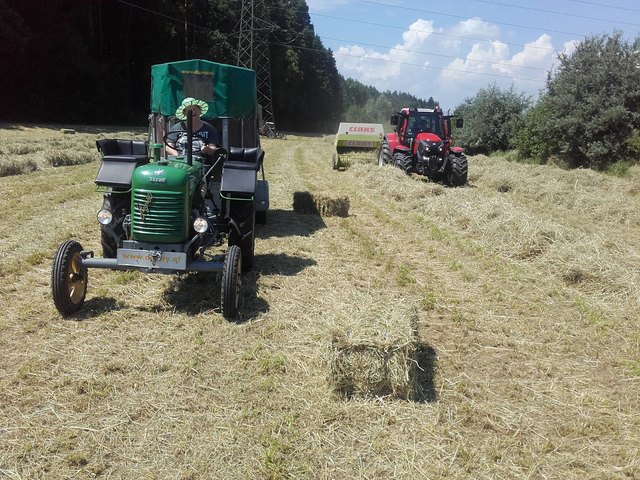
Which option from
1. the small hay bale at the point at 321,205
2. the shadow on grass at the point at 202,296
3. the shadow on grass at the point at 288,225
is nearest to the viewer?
the shadow on grass at the point at 202,296

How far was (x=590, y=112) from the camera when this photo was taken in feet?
60.0

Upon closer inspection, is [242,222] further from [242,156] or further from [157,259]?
[157,259]

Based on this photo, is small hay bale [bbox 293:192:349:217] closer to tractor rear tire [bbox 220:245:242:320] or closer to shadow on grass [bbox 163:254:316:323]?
shadow on grass [bbox 163:254:316:323]

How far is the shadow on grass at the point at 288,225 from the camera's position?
25.7 ft

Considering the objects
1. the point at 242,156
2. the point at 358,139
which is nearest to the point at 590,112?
the point at 358,139

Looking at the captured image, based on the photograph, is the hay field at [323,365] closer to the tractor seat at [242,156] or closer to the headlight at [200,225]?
the headlight at [200,225]

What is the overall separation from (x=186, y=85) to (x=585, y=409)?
21.0 feet

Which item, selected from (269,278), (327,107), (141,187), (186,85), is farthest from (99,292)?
(327,107)

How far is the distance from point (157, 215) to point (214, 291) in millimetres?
1106

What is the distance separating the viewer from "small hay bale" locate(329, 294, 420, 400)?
11.3 ft

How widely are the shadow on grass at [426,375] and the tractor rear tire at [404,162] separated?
955cm

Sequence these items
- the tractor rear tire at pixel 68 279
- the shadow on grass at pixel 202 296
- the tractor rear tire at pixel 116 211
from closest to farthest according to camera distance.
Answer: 1. the tractor rear tire at pixel 68 279
2. the shadow on grass at pixel 202 296
3. the tractor rear tire at pixel 116 211

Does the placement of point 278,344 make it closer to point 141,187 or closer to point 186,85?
point 141,187

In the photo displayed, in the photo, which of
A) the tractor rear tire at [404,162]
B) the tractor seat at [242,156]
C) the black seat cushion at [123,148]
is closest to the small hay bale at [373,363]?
the tractor seat at [242,156]
